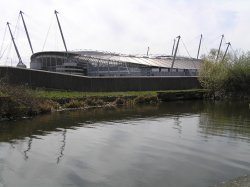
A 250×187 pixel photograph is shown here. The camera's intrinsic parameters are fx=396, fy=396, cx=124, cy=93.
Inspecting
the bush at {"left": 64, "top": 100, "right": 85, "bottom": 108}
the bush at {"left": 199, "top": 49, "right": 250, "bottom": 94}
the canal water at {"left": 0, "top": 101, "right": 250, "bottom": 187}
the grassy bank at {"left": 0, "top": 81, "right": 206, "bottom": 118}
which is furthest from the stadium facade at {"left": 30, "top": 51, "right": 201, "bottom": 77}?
the canal water at {"left": 0, "top": 101, "right": 250, "bottom": 187}

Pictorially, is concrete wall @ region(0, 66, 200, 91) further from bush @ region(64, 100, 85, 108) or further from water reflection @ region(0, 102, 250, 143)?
water reflection @ region(0, 102, 250, 143)

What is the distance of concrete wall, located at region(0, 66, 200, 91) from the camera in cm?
4222

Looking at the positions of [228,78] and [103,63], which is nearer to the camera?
[228,78]

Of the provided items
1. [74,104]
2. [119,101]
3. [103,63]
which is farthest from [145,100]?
[103,63]

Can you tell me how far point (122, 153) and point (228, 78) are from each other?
1724 inches

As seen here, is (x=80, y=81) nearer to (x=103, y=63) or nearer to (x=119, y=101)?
(x=119, y=101)

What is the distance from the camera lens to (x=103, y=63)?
96.2 m

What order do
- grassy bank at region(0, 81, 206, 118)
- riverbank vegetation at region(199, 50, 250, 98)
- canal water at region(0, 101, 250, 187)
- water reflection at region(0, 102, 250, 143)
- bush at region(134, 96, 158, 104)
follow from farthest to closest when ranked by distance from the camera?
riverbank vegetation at region(199, 50, 250, 98) → bush at region(134, 96, 158, 104) → grassy bank at region(0, 81, 206, 118) → water reflection at region(0, 102, 250, 143) → canal water at region(0, 101, 250, 187)

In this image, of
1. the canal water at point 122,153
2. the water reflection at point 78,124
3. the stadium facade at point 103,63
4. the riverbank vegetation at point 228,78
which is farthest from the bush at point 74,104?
the stadium facade at point 103,63

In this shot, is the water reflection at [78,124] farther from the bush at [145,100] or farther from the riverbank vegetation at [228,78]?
the riverbank vegetation at [228,78]

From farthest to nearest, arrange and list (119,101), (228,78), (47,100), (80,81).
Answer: (228,78) < (80,81) < (119,101) < (47,100)

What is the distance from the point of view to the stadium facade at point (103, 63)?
90.8 metres

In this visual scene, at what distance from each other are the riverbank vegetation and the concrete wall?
563 centimetres

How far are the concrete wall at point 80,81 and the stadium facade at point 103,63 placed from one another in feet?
94.8
